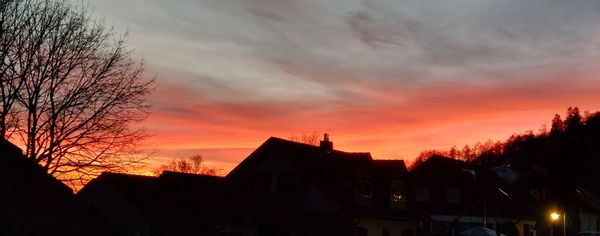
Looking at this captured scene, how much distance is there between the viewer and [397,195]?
161 feet

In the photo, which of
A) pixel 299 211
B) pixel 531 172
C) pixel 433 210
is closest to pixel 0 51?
pixel 299 211

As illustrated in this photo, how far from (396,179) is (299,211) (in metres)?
9.12

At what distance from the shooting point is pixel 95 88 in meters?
29.1

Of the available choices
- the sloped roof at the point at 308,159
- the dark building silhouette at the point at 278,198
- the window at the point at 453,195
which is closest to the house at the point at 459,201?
the window at the point at 453,195

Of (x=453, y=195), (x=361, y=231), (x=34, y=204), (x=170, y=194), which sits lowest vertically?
(x=34, y=204)

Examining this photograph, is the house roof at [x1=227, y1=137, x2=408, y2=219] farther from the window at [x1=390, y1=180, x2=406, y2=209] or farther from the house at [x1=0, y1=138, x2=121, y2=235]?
the house at [x1=0, y1=138, x2=121, y2=235]

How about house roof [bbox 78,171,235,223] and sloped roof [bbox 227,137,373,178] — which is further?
sloped roof [bbox 227,137,373,178]

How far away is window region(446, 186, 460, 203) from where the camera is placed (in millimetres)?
67625

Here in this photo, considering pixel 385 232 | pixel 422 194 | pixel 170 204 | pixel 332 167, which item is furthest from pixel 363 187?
pixel 422 194

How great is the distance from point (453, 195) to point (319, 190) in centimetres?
2782

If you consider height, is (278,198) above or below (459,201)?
below

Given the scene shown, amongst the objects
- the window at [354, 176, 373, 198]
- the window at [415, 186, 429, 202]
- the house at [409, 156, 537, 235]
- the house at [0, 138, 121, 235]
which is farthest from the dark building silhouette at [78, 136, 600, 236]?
the window at [415, 186, 429, 202]

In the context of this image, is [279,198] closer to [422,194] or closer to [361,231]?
[361,231]

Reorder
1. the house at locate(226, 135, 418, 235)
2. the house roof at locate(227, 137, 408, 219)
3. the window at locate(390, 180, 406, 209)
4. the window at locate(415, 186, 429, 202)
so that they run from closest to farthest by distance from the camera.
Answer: the house at locate(226, 135, 418, 235), the house roof at locate(227, 137, 408, 219), the window at locate(390, 180, 406, 209), the window at locate(415, 186, 429, 202)
